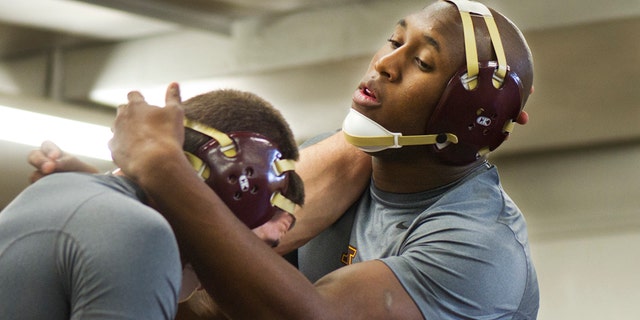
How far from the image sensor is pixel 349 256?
12.7 feet

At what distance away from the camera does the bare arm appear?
2629mm

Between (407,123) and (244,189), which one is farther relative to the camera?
(407,123)

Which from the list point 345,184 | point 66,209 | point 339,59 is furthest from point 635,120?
point 66,209

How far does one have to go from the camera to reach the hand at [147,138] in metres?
2.61

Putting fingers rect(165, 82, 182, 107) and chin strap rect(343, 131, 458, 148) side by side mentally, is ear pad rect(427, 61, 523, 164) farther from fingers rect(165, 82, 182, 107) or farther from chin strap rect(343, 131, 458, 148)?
fingers rect(165, 82, 182, 107)

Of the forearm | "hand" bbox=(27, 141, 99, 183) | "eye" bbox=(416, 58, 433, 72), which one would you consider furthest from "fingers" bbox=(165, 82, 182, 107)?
the forearm

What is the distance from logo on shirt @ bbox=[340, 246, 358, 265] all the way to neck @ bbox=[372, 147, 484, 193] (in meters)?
0.25

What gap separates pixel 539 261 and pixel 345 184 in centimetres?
574

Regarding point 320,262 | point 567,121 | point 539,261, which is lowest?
point 539,261

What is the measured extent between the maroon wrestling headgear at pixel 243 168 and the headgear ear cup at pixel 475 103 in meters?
0.93

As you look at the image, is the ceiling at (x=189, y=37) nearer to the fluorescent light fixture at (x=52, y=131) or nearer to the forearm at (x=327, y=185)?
the fluorescent light fixture at (x=52, y=131)

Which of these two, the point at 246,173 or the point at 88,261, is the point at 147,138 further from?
the point at 88,261

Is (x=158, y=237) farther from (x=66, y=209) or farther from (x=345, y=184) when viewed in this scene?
(x=345, y=184)

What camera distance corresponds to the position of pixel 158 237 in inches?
91.2
